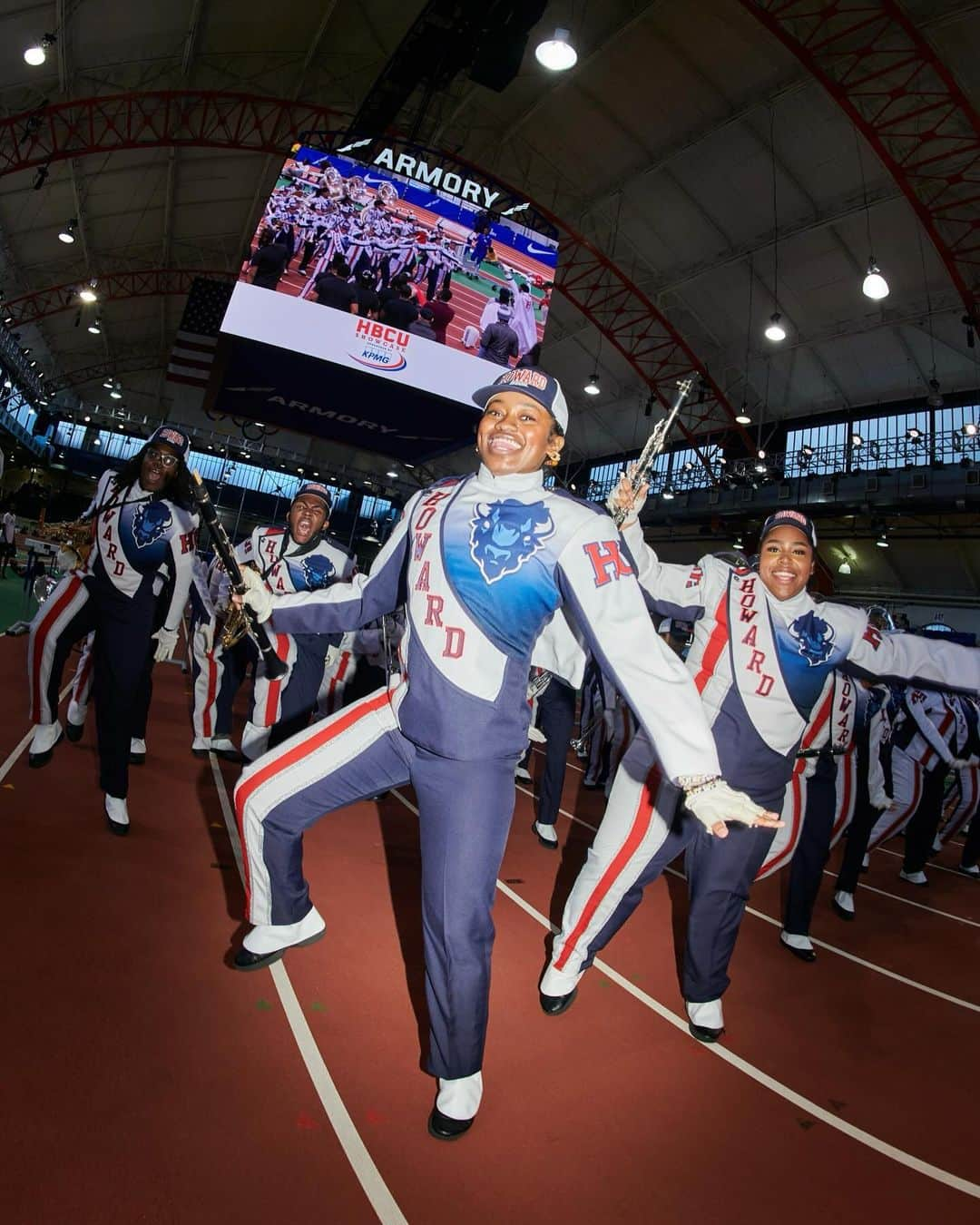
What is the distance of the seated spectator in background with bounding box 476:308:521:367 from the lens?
1204cm

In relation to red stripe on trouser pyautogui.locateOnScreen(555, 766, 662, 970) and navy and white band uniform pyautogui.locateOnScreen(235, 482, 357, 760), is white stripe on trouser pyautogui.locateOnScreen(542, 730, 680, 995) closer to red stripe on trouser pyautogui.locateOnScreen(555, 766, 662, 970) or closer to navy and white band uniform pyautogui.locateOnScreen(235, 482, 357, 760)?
red stripe on trouser pyautogui.locateOnScreen(555, 766, 662, 970)

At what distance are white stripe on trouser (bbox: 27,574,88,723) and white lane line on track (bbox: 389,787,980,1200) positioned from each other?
3697mm

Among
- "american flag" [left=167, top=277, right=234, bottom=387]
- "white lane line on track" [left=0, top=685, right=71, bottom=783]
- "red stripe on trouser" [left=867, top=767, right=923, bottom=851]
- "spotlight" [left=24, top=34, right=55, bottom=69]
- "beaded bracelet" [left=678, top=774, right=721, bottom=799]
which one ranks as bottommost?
"white lane line on track" [left=0, top=685, right=71, bottom=783]

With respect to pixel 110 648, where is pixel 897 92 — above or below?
above

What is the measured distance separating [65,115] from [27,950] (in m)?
20.7

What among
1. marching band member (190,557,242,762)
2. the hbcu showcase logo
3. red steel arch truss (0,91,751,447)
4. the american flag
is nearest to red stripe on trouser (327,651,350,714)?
marching band member (190,557,242,762)

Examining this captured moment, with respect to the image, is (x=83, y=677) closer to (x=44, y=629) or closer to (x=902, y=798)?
(x=44, y=629)

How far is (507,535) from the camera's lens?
219 centimetres

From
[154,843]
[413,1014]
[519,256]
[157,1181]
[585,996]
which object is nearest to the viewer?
[157,1181]

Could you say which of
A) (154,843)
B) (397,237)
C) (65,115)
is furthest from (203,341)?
(154,843)

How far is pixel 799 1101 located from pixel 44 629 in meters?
4.61

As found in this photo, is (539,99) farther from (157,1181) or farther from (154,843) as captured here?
(157,1181)

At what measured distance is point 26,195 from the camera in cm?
1945

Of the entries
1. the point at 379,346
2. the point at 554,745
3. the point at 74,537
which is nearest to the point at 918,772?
the point at 554,745
